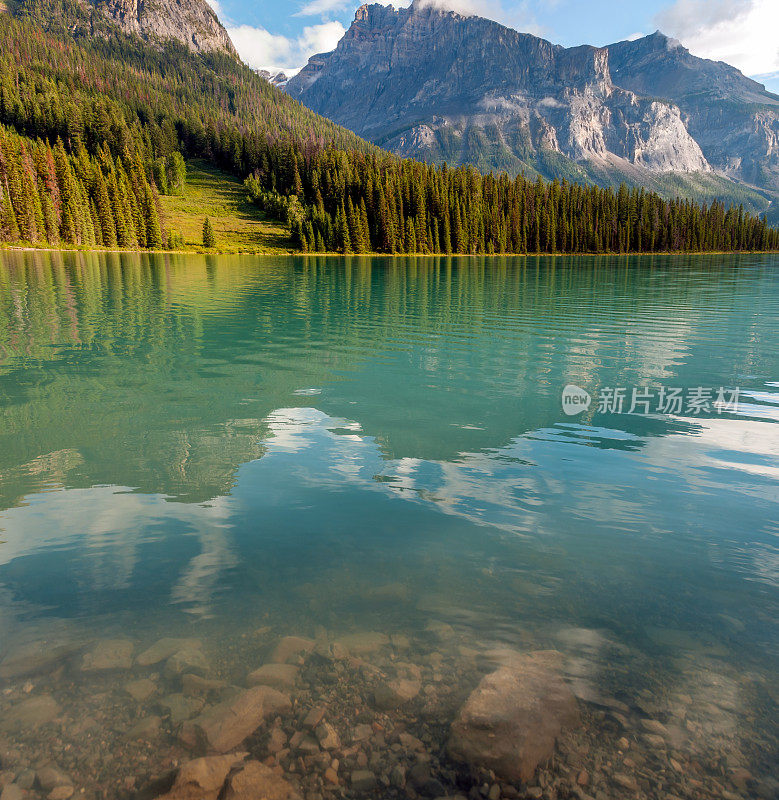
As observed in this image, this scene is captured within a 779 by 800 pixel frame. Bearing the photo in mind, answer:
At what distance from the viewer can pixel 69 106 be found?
19238cm

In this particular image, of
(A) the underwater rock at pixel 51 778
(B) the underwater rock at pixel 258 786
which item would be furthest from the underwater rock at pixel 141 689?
A: (B) the underwater rock at pixel 258 786

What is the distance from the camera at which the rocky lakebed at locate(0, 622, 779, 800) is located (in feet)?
12.2

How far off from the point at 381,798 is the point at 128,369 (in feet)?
58.4

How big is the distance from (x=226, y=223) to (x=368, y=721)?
7379 inches

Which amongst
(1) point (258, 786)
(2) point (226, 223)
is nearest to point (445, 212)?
(2) point (226, 223)

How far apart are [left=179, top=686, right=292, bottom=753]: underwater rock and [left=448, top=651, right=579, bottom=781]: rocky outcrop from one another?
1.65 meters

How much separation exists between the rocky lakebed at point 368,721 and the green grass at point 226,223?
15187 cm

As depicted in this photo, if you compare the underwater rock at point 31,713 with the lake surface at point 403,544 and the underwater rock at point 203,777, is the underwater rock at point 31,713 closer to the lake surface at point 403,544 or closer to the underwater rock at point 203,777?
the lake surface at point 403,544

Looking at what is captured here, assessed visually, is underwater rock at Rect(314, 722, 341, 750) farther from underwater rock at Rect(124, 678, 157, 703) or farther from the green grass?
the green grass

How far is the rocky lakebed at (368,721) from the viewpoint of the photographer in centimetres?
373

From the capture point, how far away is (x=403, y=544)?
7203 millimetres

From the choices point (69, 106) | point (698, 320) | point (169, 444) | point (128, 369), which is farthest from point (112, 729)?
point (69, 106)

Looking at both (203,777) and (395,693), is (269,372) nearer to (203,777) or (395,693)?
(395,693)

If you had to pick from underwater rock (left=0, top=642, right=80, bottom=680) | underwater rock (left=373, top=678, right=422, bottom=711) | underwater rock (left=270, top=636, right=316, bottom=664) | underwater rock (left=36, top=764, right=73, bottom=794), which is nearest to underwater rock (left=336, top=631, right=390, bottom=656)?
underwater rock (left=270, top=636, right=316, bottom=664)
